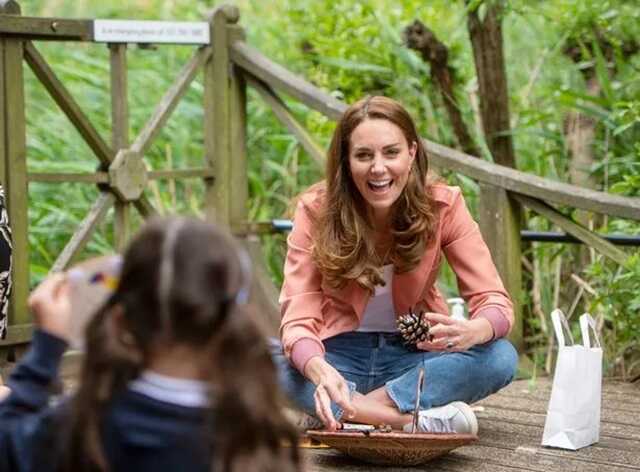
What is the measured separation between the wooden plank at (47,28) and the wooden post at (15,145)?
39 millimetres

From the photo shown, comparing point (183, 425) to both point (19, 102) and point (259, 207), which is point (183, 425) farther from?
point (259, 207)

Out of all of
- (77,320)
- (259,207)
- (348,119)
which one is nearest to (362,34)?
(259,207)

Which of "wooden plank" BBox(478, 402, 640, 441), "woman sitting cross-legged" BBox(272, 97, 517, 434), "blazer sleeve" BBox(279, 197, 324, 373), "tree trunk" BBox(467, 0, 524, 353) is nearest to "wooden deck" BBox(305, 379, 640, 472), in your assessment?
"wooden plank" BBox(478, 402, 640, 441)

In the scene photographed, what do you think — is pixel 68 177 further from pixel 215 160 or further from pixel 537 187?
pixel 537 187

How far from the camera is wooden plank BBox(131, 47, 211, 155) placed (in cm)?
539

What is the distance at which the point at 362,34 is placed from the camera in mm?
6516

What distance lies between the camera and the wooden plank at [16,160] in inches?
188

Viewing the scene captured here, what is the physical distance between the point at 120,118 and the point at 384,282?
1703 mm

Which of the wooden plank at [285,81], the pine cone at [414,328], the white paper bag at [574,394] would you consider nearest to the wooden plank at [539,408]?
the white paper bag at [574,394]

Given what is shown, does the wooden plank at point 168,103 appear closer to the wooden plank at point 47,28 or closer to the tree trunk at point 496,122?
the wooden plank at point 47,28

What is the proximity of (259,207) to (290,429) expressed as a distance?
4890 mm

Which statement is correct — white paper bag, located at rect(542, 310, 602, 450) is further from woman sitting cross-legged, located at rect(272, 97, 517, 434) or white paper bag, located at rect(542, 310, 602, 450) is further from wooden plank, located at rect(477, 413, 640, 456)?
woman sitting cross-legged, located at rect(272, 97, 517, 434)

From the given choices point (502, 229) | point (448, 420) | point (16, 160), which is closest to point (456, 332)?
point (448, 420)

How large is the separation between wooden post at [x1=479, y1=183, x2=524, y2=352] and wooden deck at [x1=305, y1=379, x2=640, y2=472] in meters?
0.49
